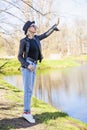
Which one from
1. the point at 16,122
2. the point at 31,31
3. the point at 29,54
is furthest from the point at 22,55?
the point at 16,122

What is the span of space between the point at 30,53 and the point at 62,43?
68252mm

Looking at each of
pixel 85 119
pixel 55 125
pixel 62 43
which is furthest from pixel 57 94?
pixel 62 43

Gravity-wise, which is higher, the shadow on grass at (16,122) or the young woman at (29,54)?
the young woman at (29,54)

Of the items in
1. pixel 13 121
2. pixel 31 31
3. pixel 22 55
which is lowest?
pixel 13 121

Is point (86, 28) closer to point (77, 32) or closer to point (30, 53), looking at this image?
point (77, 32)

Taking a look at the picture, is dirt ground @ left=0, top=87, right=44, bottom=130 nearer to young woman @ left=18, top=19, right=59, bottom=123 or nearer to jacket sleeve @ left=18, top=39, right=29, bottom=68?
young woman @ left=18, top=19, right=59, bottom=123

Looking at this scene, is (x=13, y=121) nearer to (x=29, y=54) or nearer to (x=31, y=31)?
(x=29, y=54)

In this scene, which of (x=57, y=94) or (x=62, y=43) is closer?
(x=57, y=94)

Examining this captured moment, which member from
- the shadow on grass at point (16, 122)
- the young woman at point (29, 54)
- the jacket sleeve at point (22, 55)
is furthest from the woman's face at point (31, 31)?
the shadow on grass at point (16, 122)

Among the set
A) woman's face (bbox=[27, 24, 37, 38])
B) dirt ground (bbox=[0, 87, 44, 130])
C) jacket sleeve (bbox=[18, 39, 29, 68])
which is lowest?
dirt ground (bbox=[0, 87, 44, 130])

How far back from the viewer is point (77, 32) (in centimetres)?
9000

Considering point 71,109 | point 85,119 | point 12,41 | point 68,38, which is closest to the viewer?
point 85,119

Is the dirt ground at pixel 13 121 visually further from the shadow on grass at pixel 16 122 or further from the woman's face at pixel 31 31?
the woman's face at pixel 31 31

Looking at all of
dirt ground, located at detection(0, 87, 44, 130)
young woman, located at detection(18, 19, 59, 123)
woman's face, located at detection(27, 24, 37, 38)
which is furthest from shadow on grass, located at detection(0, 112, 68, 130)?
woman's face, located at detection(27, 24, 37, 38)
